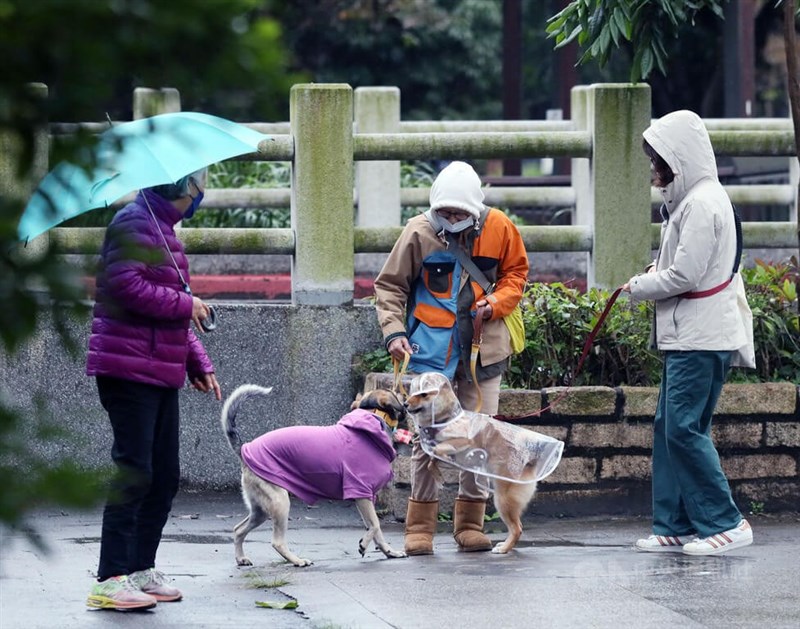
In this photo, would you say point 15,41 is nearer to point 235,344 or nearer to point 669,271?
point 669,271

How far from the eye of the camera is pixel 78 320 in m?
2.00

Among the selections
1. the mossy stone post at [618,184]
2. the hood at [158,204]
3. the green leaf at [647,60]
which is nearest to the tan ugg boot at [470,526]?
the hood at [158,204]

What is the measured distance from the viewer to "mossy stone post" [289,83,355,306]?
8391mm

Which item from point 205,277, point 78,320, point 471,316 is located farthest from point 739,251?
point 205,277

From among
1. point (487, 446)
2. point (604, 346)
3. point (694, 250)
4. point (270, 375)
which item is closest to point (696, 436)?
point (694, 250)

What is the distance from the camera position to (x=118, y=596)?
535cm

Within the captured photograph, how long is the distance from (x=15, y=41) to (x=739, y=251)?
205 inches

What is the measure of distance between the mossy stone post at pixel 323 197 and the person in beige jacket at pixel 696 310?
2394 mm

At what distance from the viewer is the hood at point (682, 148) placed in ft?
21.0

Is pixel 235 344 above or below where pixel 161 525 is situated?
above

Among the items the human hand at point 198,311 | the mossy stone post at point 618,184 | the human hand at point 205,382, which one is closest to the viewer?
the human hand at point 198,311

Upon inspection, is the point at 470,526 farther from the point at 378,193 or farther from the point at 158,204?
the point at 378,193

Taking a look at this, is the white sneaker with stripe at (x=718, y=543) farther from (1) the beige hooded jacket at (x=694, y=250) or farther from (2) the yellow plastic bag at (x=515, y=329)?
(2) the yellow plastic bag at (x=515, y=329)

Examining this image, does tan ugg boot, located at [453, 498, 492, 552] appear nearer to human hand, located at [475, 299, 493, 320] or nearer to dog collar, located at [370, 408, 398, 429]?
dog collar, located at [370, 408, 398, 429]
